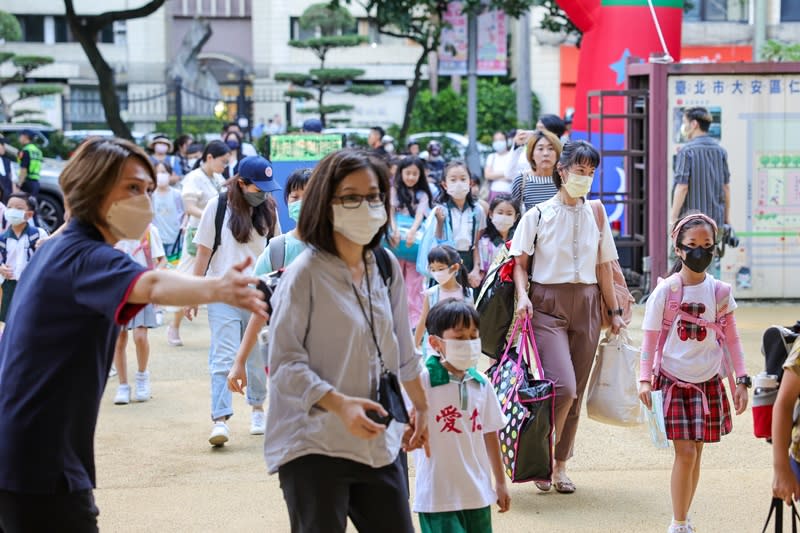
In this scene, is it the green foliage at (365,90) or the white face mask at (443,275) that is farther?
the green foliage at (365,90)

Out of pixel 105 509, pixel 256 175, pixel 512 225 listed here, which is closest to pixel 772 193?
pixel 512 225

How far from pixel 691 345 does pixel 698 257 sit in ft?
1.32

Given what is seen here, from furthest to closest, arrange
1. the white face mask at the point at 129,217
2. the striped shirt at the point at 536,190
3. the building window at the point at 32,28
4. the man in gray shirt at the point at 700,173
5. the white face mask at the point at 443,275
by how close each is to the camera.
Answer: the building window at the point at 32,28, the man in gray shirt at the point at 700,173, the striped shirt at the point at 536,190, the white face mask at the point at 443,275, the white face mask at the point at 129,217

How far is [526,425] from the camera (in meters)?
6.04

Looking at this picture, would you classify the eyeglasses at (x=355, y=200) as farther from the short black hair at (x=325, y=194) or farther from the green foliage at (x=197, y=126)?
the green foliage at (x=197, y=126)

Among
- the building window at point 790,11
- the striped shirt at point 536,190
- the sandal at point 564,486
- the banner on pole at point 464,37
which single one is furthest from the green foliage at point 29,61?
the sandal at point 564,486

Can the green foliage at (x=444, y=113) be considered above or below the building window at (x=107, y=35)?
below

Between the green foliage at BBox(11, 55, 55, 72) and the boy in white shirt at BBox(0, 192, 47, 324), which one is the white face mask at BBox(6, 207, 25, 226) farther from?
the green foliage at BBox(11, 55, 55, 72)

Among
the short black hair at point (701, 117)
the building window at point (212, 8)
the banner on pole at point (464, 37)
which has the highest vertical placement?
the building window at point (212, 8)

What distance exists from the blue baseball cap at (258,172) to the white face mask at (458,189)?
2124mm

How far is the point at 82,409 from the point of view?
11.6 ft

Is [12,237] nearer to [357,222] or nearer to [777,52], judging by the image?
[357,222]

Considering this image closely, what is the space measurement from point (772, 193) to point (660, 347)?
24.5 ft

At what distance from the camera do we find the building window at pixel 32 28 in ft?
162
